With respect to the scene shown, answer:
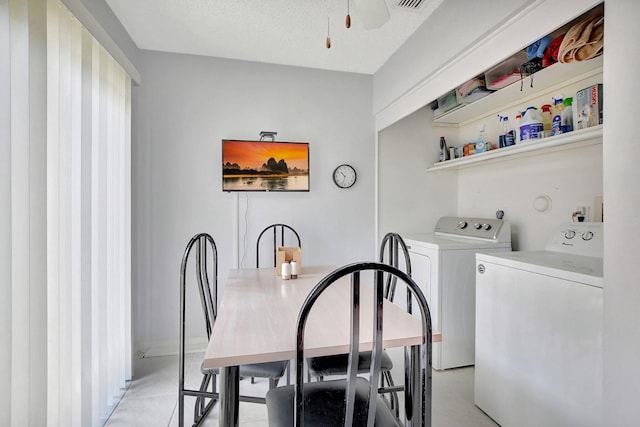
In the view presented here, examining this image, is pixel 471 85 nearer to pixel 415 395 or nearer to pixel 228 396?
pixel 415 395

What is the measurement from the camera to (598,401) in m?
1.19

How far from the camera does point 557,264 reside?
1453 mm

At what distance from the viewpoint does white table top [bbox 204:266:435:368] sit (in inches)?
35.2

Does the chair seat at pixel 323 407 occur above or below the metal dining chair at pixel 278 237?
below

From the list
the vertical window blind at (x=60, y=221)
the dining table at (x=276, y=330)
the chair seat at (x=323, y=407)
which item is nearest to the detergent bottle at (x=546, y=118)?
the dining table at (x=276, y=330)

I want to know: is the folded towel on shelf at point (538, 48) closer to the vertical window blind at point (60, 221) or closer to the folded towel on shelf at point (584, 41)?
the folded towel on shelf at point (584, 41)

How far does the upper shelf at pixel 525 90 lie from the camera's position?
171 cm

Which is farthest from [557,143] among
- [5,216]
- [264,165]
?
[5,216]

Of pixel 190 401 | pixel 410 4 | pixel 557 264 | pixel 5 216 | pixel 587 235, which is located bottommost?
pixel 190 401

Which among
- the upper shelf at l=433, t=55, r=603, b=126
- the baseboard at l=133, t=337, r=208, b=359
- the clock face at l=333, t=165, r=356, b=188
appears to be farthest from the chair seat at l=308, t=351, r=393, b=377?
the upper shelf at l=433, t=55, r=603, b=126

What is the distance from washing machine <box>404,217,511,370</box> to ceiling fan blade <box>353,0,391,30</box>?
1502 millimetres

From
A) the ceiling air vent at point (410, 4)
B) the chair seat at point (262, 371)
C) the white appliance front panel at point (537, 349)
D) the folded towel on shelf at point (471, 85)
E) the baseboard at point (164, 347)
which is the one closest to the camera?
the white appliance front panel at point (537, 349)

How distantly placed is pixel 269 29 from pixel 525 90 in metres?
1.82

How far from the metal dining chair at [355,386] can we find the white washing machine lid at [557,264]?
0.81 meters
